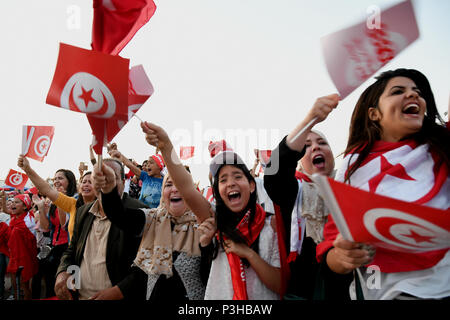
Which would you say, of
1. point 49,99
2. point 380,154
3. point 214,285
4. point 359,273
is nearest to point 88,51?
point 49,99

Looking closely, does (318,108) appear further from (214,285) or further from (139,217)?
(139,217)

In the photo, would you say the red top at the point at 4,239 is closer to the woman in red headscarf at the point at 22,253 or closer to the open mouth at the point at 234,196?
the woman in red headscarf at the point at 22,253

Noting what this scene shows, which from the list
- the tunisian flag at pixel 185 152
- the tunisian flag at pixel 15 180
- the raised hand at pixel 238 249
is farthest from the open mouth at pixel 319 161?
the tunisian flag at pixel 15 180

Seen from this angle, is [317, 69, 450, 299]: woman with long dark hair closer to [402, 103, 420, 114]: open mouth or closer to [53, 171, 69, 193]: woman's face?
[402, 103, 420, 114]: open mouth

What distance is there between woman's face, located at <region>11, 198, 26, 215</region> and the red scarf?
17.6 feet

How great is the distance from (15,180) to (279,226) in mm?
7354

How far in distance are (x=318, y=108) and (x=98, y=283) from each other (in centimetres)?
209

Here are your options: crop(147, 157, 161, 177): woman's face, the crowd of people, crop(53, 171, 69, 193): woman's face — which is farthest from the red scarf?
crop(53, 171, 69, 193): woman's face

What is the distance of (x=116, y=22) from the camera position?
1924 millimetres

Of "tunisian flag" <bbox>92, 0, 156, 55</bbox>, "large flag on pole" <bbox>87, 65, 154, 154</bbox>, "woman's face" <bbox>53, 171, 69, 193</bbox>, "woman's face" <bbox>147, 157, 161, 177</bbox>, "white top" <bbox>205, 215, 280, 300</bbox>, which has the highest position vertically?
"tunisian flag" <bbox>92, 0, 156, 55</bbox>

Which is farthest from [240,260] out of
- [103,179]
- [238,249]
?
[103,179]

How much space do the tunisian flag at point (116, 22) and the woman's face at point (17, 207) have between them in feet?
16.1

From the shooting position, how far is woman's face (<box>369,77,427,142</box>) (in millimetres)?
1268
